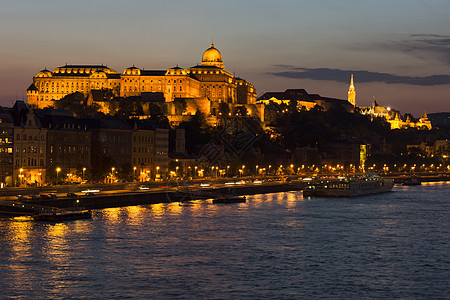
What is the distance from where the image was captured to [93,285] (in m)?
38.0

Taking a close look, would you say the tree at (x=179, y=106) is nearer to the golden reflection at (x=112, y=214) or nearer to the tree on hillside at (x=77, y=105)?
the tree on hillside at (x=77, y=105)

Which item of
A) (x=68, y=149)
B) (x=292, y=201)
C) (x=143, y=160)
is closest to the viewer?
(x=68, y=149)

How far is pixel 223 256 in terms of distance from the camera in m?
45.9

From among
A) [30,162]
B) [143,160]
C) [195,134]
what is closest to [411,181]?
[195,134]

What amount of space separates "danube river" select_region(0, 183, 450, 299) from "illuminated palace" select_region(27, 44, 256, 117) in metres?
104

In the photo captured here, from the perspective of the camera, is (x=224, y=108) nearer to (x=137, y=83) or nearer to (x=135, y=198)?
(x=137, y=83)

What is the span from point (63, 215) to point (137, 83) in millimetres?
114372

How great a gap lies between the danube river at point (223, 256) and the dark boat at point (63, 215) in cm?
96

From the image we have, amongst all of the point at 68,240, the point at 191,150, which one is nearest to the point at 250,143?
the point at 191,150

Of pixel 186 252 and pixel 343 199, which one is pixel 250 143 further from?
pixel 186 252

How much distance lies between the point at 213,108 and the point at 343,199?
7783cm

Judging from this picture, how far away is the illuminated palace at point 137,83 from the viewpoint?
173 meters

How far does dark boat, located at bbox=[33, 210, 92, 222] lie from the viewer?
59497mm

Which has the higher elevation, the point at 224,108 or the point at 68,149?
the point at 224,108
